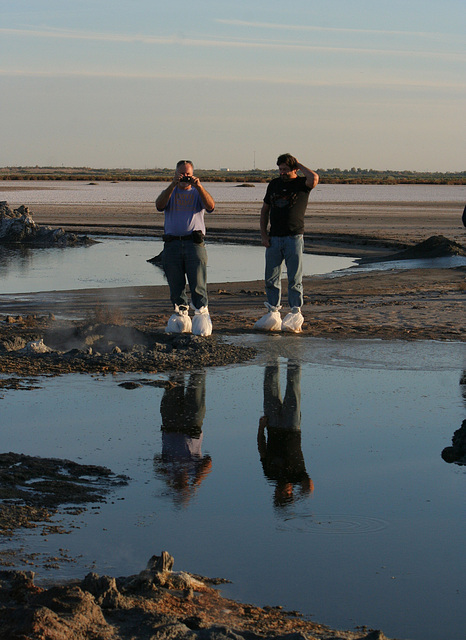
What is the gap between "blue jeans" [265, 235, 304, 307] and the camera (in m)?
10.3

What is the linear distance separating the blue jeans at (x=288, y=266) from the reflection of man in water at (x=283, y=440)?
2.32m

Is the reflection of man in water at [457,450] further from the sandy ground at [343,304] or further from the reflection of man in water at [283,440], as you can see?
the sandy ground at [343,304]

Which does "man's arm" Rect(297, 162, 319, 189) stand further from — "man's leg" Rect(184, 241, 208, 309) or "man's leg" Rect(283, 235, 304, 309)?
"man's leg" Rect(184, 241, 208, 309)

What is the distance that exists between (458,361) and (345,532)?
4547 mm

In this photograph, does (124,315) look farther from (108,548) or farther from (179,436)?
(108,548)

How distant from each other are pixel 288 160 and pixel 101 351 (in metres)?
3.00

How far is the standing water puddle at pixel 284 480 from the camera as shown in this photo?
382 centimetres

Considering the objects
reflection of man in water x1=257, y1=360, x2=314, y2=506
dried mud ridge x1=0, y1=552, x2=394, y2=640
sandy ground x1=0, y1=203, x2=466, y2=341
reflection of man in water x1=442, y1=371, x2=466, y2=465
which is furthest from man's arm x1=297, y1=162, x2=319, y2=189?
dried mud ridge x1=0, y1=552, x2=394, y2=640

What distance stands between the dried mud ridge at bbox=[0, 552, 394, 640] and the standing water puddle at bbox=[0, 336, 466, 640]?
154mm

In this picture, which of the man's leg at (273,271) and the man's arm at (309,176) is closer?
the man's arm at (309,176)

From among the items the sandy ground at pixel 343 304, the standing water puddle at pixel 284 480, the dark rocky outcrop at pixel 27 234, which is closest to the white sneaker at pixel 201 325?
the sandy ground at pixel 343 304

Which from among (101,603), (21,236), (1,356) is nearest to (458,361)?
(1,356)

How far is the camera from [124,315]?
11.6 m

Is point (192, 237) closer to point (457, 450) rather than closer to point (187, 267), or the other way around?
point (187, 267)
